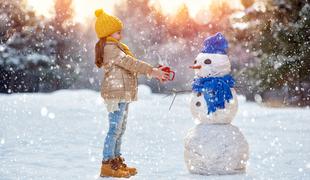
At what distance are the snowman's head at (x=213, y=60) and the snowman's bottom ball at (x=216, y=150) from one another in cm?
60

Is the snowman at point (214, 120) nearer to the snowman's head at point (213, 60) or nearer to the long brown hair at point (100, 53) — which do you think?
the snowman's head at point (213, 60)

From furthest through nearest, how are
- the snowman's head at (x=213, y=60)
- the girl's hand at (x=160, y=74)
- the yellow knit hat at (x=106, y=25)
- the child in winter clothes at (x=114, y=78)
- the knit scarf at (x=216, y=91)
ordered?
the snowman's head at (x=213, y=60) < the knit scarf at (x=216, y=91) < the yellow knit hat at (x=106, y=25) < the child in winter clothes at (x=114, y=78) < the girl's hand at (x=160, y=74)

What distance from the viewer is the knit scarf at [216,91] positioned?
17.3 ft

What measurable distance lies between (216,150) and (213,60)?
100 cm

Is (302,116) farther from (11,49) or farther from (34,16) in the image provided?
(34,16)

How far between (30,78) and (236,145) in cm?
2685

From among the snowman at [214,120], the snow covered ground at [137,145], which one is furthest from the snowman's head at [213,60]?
the snow covered ground at [137,145]

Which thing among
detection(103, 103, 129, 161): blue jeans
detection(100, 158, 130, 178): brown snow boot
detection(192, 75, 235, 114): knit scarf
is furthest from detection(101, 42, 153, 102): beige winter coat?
detection(192, 75, 235, 114): knit scarf

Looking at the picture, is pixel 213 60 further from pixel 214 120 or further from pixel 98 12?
pixel 98 12

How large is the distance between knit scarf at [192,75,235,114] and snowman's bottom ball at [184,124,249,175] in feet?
0.84

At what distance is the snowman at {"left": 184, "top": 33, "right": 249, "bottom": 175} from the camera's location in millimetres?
5238

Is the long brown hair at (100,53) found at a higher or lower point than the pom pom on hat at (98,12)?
lower

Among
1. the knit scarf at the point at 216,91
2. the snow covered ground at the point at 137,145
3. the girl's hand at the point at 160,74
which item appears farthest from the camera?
the snow covered ground at the point at 137,145

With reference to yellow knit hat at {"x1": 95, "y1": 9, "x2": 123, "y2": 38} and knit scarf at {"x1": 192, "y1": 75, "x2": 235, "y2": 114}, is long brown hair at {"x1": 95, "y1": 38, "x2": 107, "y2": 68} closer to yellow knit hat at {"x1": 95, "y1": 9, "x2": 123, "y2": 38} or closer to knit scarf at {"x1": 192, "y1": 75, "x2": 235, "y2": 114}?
yellow knit hat at {"x1": 95, "y1": 9, "x2": 123, "y2": 38}
